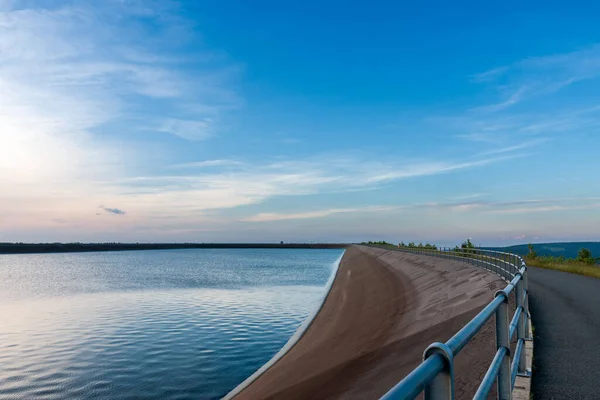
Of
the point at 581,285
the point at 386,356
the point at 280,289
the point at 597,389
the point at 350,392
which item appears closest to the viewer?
the point at 597,389

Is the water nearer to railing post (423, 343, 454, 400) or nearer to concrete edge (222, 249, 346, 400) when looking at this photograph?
concrete edge (222, 249, 346, 400)

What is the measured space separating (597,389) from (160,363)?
18.5m

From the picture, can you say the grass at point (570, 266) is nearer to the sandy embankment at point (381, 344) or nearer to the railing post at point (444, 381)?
the sandy embankment at point (381, 344)

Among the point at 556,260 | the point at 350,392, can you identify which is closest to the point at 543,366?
the point at 350,392

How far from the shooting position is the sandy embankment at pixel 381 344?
1317cm

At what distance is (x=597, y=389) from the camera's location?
7.83 meters

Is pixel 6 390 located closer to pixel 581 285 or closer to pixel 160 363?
pixel 160 363

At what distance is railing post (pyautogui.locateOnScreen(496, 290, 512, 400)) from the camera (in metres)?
5.32

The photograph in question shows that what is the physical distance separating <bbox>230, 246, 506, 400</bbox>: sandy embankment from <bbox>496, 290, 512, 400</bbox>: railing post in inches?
176

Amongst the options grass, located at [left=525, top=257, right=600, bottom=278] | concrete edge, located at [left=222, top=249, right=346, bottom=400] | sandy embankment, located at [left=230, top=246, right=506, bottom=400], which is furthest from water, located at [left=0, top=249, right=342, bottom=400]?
grass, located at [left=525, top=257, right=600, bottom=278]

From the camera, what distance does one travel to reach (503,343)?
17.5ft

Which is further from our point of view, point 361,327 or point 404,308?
point 404,308

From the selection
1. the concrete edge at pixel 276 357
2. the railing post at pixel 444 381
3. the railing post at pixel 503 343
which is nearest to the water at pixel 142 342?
the concrete edge at pixel 276 357

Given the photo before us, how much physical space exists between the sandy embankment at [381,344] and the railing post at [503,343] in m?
4.46
